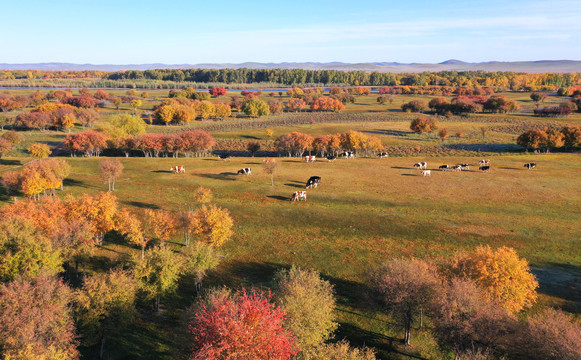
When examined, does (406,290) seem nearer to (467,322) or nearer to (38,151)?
(467,322)

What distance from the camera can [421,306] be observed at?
2659 cm

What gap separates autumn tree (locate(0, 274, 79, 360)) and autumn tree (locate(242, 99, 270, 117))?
166357 mm

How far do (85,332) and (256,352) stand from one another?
1564cm

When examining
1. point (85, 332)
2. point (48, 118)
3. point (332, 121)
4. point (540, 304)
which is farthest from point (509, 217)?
point (48, 118)

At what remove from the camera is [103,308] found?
26.7 m

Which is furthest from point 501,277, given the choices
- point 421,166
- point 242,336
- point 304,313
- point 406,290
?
point 421,166

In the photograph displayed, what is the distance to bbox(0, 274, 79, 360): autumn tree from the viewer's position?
21156 mm

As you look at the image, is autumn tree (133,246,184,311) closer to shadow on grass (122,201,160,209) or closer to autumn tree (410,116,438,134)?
shadow on grass (122,201,160,209)

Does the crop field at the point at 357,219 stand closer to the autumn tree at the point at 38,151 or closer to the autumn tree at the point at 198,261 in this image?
the autumn tree at the point at 198,261

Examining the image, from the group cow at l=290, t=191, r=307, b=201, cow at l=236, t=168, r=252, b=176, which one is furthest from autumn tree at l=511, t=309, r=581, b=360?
cow at l=236, t=168, r=252, b=176

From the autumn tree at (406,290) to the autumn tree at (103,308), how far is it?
20.6 metres

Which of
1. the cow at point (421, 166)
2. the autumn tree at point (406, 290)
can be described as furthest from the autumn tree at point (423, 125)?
the autumn tree at point (406, 290)

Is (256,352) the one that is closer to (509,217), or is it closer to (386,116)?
(509,217)

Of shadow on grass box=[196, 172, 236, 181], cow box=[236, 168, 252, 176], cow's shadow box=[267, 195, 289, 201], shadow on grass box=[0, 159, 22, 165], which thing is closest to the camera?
cow's shadow box=[267, 195, 289, 201]
